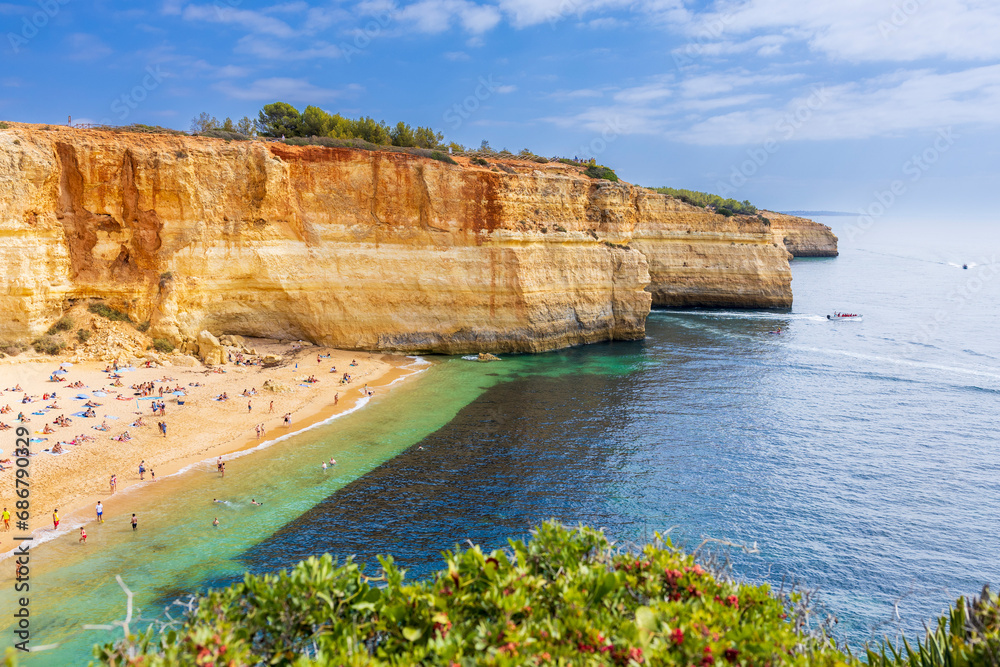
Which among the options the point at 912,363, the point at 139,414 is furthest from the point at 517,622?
the point at 912,363

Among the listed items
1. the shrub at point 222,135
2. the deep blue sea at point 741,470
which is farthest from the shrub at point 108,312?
the deep blue sea at point 741,470

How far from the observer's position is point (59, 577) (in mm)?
15539

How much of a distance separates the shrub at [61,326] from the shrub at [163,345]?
4209mm

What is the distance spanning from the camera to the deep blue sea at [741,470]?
16.8 metres

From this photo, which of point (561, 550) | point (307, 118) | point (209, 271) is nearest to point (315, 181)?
point (209, 271)

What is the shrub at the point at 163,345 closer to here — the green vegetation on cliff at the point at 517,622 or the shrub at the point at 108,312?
the shrub at the point at 108,312

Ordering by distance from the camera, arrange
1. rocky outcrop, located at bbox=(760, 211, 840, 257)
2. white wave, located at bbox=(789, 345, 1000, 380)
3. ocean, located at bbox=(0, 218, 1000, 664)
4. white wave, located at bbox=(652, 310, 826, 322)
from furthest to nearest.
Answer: rocky outcrop, located at bbox=(760, 211, 840, 257) → white wave, located at bbox=(652, 310, 826, 322) → white wave, located at bbox=(789, 345, 1000, 380) → ocean, located at bbox=(0, 218, 1000, 664)

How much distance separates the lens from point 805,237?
141875mm

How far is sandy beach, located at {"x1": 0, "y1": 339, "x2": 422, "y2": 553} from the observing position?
807 inches

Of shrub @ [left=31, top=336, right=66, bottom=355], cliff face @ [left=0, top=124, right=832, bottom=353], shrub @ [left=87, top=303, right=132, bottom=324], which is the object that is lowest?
shrub @ [left=31, top=336, right=66, bottom=355]

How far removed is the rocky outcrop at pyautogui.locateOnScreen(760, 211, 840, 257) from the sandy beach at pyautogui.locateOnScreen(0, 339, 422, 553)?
13011 cm

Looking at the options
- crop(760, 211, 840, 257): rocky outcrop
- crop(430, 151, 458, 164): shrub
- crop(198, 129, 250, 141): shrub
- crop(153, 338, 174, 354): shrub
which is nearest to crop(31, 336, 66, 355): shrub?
crop(153, 338, 174, 354): shrub

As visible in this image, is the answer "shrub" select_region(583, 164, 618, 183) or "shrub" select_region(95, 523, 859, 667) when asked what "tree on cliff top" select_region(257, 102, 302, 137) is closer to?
"shrub" select_region(583, 164, 618, 183)

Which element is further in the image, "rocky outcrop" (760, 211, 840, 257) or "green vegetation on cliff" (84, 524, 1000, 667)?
"rocky outcrop" (760, 211, 840, 257)
